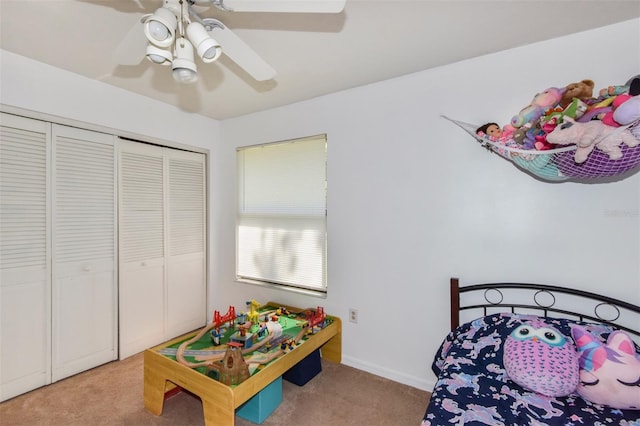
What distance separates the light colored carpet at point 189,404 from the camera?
1.96 meters

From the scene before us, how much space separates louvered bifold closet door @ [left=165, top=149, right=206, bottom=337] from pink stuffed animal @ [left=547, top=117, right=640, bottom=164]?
3.16 metres

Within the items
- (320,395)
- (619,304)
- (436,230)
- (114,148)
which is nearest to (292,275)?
(320,395)

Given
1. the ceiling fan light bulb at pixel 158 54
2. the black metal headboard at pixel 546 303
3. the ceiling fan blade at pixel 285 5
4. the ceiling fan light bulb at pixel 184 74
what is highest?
the ceiling fan blade at pixel 285 5

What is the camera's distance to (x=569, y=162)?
1.54 meters

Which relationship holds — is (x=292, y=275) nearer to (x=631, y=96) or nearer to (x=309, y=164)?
(x=309, y=164)

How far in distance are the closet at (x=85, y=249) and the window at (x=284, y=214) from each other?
2.09ft

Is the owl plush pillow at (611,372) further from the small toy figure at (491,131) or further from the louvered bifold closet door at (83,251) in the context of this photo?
the louvered bifold closet door at (83,251)

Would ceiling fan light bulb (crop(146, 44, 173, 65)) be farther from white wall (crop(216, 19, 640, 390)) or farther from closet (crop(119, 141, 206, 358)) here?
closet (crop(119, 141, 206, 358))

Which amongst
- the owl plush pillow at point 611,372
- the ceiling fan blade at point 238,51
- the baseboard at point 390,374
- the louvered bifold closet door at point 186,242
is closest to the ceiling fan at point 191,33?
the ceiling fan blade at point 238,51

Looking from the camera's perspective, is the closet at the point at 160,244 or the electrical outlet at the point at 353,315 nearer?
the electrical outlet at the point at 353,315

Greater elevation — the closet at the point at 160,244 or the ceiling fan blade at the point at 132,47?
the ceiling fan blade at the point at 132,47

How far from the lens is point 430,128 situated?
2283mm

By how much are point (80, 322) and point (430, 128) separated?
3.20 metres

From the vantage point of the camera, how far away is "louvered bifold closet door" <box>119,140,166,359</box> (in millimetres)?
2762
